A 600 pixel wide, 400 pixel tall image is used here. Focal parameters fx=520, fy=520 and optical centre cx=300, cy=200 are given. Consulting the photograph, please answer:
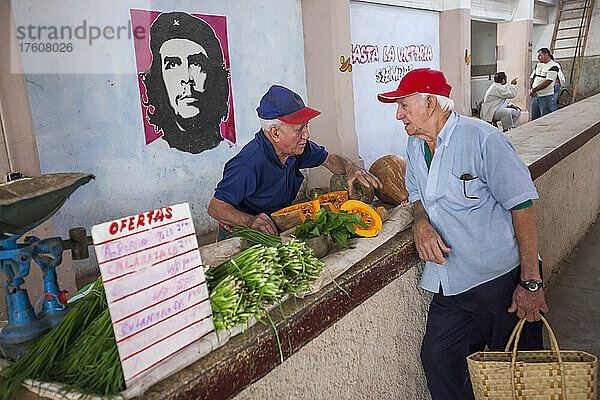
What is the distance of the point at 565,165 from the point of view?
4.71 metres

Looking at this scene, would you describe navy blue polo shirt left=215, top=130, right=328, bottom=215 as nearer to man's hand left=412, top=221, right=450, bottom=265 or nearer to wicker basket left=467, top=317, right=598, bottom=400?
man's hand left=412, top=221, right=450, bottom=265

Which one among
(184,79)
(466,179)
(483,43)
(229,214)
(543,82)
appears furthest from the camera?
(483,43)

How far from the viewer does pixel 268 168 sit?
113 inches

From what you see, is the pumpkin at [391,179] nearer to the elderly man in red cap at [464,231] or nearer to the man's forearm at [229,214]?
the elderly man in red cap at [464,231]

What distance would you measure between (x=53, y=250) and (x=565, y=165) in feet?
14.9

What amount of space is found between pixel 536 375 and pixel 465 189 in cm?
80

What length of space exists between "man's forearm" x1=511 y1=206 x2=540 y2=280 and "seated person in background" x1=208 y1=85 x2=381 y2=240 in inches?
33.3

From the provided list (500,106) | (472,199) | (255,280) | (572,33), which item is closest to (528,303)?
(472,199)

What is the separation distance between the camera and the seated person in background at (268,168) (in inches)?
105

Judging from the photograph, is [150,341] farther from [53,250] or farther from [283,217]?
[283,217]

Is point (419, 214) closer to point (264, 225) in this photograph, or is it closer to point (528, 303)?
point (528, 303)

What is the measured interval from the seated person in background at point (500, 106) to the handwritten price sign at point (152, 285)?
457 inches
